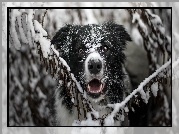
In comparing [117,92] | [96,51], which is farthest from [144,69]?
[96,51]

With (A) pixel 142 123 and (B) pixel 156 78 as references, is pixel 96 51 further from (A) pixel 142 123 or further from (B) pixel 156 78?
(A) pixel 142 123

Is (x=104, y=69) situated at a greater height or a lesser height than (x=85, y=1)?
lesser

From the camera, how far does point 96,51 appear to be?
2412mm

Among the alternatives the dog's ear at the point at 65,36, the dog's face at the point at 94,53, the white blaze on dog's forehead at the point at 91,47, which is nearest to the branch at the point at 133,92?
the dog's face at the point at 94,53

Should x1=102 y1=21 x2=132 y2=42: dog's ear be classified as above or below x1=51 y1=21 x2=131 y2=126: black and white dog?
above

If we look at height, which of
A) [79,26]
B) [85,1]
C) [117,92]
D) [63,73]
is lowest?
[117,92]

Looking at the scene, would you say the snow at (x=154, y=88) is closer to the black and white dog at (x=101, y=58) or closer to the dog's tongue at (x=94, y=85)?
the black and white dog at (x=101, y=58)

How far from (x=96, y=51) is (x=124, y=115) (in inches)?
22.5

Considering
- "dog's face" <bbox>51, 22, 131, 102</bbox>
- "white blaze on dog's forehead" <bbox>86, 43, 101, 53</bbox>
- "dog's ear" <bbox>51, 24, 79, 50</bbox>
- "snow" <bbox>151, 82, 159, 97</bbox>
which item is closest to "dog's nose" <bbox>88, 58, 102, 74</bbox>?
"dog's face" <bbox>51, 22, 131, 102</bbox>

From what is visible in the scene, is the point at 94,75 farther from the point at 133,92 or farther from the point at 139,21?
the point at 139,21

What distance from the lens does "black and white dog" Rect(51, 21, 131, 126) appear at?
8.00 ft

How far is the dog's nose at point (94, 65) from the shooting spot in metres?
2.33

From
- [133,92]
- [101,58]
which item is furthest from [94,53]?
[133,92]

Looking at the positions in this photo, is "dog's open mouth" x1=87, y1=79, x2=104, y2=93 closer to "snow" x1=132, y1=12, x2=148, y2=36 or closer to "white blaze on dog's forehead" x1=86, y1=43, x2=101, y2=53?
"white blaze on dog's forehead" x1=86, y1=43, x2=101, y2=53
